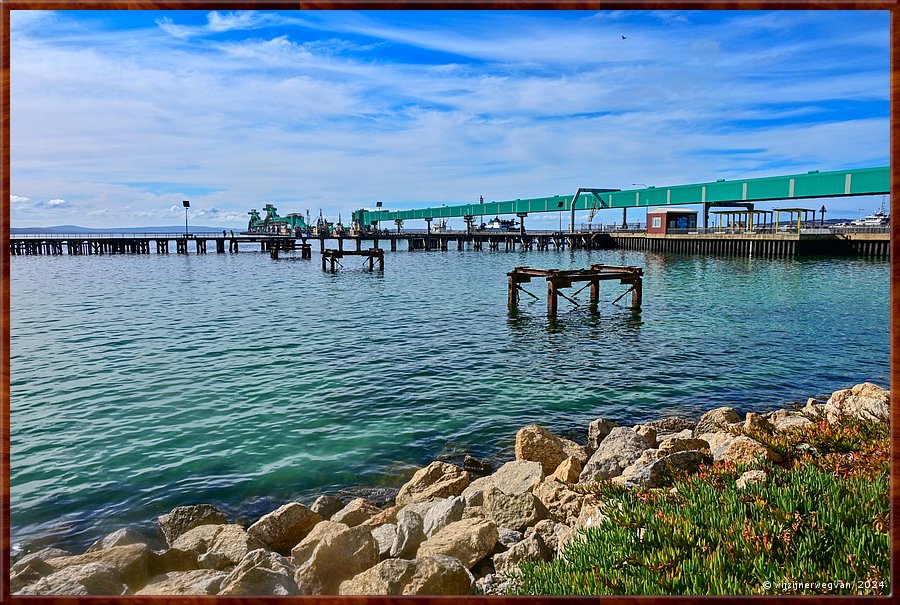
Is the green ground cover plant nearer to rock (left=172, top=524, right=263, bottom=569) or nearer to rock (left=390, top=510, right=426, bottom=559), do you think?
rock (left=390, top=510, right=426, bottom=559)

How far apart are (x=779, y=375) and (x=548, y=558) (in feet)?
49.4

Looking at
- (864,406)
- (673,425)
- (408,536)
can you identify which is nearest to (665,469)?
(408,536)

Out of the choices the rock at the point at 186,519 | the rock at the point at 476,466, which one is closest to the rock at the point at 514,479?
the rock at the point at 476,466

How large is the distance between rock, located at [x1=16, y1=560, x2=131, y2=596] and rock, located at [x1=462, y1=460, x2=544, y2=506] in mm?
4503

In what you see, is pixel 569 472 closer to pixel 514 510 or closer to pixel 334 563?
pixel 514 510

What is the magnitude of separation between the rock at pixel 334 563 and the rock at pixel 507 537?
1.53 metres

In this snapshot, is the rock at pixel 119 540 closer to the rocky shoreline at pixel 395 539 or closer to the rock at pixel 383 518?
the rocky shoreline at pixel 395 539

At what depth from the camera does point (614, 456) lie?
383 inches

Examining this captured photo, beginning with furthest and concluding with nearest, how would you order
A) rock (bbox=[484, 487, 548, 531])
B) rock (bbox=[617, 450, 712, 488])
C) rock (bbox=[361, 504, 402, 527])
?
rock (bbox=[361, 504, 402, 527])
rock (bbox=[484, 487, 548, 531])
rock (bbox=[617, 450, 712, 488])

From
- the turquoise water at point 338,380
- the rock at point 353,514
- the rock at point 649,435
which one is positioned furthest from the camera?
the turquoise water at point 338,380

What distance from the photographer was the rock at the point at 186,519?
8836 millimetres

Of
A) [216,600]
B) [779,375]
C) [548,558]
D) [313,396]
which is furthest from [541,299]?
[216,600]

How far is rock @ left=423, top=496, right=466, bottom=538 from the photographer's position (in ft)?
24.6

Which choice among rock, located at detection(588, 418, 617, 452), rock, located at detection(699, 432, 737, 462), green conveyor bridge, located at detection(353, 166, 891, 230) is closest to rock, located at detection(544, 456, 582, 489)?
rock, located at detection(699, 432, 737, 462)
